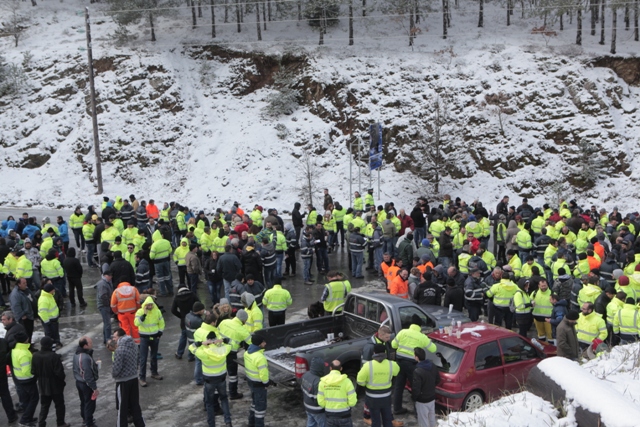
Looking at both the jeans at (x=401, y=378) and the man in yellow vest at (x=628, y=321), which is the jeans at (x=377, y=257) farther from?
the jeans at (x=401, y=378)

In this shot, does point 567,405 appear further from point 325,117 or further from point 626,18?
point 626,18

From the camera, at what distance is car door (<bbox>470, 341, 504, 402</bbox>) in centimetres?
979

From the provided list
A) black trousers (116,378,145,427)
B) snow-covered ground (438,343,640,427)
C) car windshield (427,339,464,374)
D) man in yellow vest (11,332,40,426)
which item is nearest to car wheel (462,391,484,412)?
car windshield (427,339,464,374)

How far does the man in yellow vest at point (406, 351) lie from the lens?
9.68m

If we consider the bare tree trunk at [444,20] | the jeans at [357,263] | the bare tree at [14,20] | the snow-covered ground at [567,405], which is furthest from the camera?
the bare tree at [14,20]

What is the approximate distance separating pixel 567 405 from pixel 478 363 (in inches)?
191

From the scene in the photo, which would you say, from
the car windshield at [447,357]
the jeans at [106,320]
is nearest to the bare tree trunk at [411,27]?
the jeans at [106,320]

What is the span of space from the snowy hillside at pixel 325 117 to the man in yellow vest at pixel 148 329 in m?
18.6

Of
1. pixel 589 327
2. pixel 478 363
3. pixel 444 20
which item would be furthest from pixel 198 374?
pixel 444 20

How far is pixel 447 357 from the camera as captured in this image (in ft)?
32.5

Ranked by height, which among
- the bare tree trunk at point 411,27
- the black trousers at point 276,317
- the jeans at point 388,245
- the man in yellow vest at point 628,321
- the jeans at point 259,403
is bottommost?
the jeans at point 388,245

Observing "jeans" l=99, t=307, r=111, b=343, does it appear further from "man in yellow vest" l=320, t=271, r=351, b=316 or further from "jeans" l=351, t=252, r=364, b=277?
"jeans" l=351, t=252, r=364, b=277

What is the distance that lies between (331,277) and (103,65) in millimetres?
29356

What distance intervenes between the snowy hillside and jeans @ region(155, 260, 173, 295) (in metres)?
13.1
